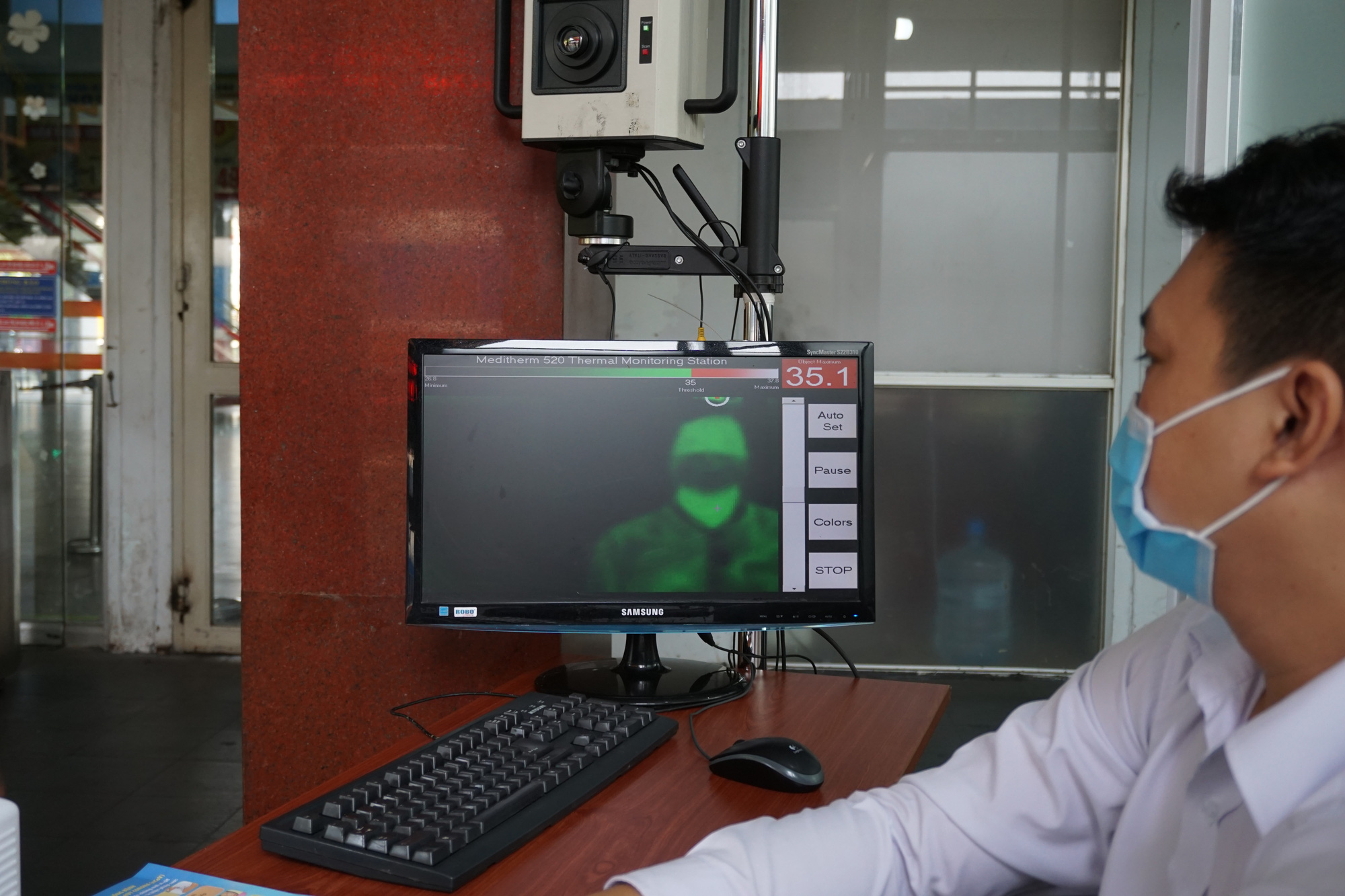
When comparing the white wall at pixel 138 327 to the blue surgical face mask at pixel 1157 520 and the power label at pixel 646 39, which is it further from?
the blue surgical face mask at pixel 1157 520

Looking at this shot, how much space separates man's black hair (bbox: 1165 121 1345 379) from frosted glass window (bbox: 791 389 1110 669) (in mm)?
3221

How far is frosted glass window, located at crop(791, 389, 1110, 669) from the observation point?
13.2 feet

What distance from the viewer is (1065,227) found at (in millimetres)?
3943

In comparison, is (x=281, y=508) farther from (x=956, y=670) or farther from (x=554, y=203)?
(x=956, y=670)

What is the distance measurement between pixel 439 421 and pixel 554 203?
0.54m

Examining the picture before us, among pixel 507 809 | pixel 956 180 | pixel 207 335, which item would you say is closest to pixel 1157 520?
pixel 507 809

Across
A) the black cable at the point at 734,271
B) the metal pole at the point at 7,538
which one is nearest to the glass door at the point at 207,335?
the metal pole at the point at 7,538

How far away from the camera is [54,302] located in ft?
14.8

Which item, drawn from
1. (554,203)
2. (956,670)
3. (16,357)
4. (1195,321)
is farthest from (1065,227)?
(16,357)

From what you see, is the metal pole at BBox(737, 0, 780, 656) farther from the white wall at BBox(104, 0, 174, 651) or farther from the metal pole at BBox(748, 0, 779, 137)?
the white wall at BBox(104, 0, 174, 651)

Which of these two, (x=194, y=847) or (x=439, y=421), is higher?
(x=439, y=421)

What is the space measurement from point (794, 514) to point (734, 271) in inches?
16.4

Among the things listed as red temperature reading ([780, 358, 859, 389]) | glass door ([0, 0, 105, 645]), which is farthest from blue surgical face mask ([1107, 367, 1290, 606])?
glass door ([0, 0, 105, 645])

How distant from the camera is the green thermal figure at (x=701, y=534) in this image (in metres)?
1.47
